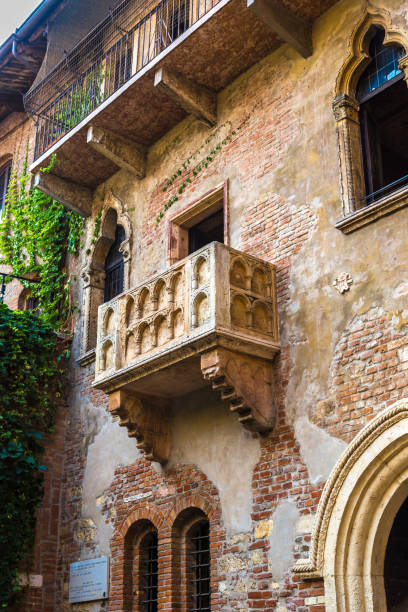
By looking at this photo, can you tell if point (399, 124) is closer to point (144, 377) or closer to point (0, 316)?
point (144, 377)

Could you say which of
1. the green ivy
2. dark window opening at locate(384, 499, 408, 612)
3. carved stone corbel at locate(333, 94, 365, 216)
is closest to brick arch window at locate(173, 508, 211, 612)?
dark window opening at locate(384, 499, 408, 612)

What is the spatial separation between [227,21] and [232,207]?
223 centimetres

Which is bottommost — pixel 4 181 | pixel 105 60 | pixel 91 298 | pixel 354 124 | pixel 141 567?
pixel 141 567

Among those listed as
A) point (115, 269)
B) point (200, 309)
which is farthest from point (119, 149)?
point (200, 309)

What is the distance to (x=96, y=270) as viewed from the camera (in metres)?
12.8

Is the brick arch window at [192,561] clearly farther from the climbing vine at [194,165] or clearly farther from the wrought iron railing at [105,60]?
the wrought iron railing at [105,60]

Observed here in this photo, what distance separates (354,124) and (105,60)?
17.9ft

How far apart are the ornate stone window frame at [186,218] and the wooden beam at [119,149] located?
1.40 meters

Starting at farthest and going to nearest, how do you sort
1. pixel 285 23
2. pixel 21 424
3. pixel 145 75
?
pixel 21 424 < pixel 145 75 < pixel 285 23

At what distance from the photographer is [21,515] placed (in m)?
10.9

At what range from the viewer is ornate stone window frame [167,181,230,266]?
1045 centimetres

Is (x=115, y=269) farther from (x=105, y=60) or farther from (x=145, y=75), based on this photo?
(x=105, y=60)

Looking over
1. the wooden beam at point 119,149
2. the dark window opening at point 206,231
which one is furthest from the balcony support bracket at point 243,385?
the wooden beam at point 119,149

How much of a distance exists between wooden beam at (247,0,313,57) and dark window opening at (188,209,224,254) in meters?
2.47
